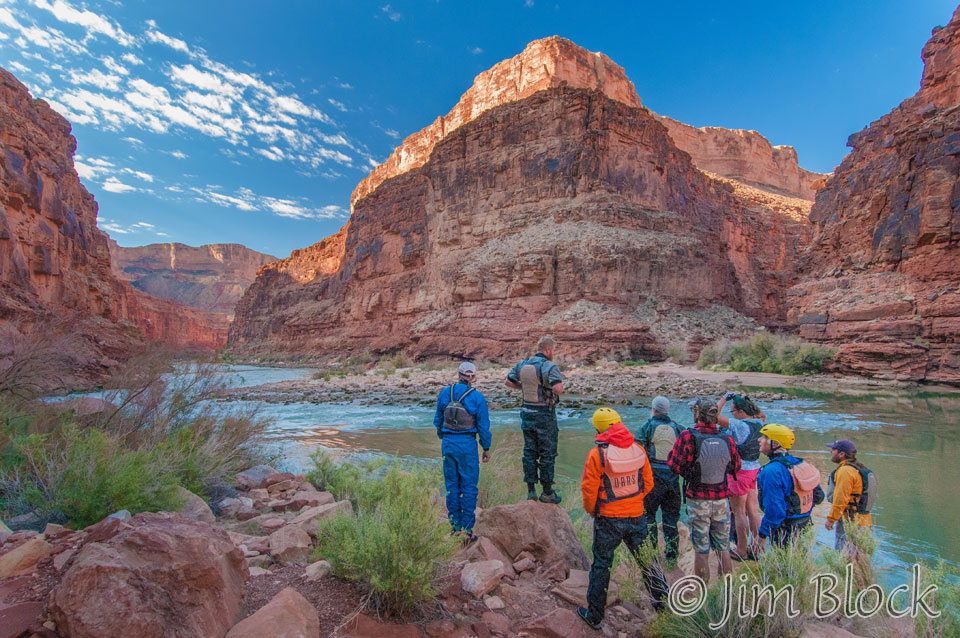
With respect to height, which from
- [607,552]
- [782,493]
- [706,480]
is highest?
[706,480]

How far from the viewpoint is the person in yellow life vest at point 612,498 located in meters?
3.00

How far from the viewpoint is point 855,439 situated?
991cm

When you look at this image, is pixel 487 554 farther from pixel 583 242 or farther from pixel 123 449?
pixel 583 242

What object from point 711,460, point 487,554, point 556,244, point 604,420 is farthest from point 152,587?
point 556,244

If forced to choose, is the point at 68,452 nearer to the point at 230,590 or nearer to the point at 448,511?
the point at 230,590

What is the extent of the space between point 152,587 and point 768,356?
90.9 feet

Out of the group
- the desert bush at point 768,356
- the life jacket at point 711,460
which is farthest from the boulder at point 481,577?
the desert bush at point 768,356

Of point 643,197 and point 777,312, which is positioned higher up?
point 643,197

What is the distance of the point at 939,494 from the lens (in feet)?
21.7

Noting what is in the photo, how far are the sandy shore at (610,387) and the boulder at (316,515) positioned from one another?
11.2 meters

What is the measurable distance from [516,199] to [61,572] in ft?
123

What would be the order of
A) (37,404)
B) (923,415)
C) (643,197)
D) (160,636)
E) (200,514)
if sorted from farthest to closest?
(643,197)
(923,415)
(37,404)
(200,514)
(160,636)

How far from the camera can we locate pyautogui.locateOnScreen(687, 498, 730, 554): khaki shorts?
134 inches

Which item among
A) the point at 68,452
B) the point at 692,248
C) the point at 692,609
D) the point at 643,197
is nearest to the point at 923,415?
the point at 692,609
